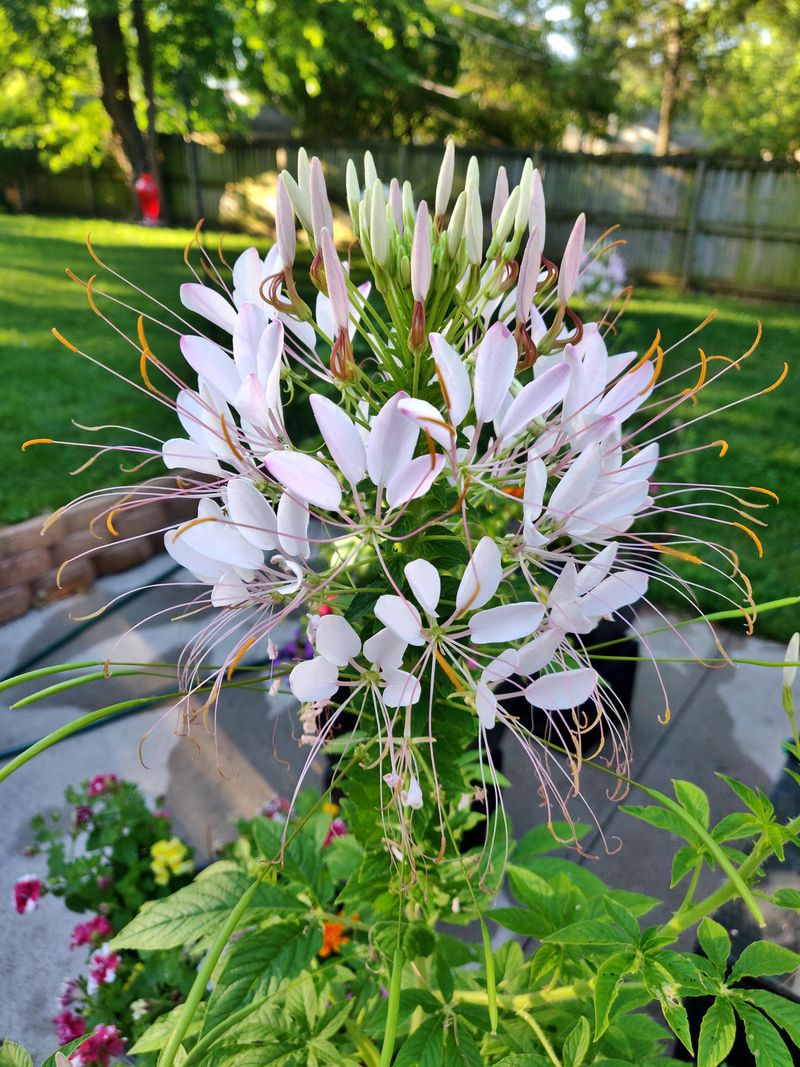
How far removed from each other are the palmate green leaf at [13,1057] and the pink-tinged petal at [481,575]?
60 centimetres

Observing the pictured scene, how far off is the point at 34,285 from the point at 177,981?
23.3 ft

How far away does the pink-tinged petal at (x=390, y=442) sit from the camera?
2.18 feet

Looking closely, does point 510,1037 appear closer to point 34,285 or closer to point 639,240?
point 34,285

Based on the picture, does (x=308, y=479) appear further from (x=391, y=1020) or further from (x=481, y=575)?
(x=391, y=1020)

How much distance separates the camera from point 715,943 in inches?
36.1

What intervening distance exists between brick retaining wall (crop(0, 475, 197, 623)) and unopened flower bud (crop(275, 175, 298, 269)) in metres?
2.37

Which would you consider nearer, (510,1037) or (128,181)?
(510,1037)

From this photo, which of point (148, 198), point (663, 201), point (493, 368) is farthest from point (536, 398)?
point (148, 198)

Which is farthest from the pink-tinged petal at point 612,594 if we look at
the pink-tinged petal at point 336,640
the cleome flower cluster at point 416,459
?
the pink-tinged petal at point 336,640

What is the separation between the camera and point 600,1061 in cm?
92

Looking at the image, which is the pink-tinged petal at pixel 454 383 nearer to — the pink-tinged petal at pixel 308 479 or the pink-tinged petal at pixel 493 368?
the pink-tinged petal at pixel 493 368

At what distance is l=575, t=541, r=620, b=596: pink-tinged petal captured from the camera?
0.78 m

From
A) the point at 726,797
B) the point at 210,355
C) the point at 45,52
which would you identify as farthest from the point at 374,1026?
the point at 45,52

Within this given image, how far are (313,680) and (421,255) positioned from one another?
42cm
